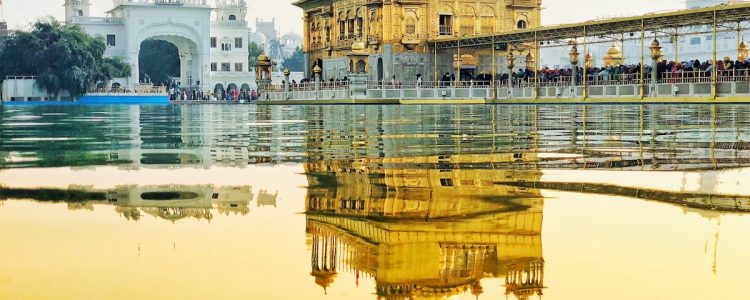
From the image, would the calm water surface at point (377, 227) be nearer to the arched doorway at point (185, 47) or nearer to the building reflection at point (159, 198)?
the building reflection at point (159, 198)

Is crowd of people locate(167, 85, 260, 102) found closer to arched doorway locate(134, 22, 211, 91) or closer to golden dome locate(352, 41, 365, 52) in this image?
arched doorway locate(134, 22, 211, 91)

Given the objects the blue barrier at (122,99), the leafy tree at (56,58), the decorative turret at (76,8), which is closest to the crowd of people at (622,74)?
the blue barrier at (122,99)

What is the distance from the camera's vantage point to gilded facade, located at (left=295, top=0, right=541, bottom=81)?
5622 cm

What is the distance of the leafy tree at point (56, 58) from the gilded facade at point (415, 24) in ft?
77.1

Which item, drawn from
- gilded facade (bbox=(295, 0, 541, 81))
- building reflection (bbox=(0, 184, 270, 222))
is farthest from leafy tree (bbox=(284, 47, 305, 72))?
building reflection (bbox=(0, 184, 270, 222))

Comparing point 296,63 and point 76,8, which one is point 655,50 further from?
point 296,63

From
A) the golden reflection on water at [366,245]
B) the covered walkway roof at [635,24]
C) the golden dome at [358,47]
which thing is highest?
the golden dome at [358,47]

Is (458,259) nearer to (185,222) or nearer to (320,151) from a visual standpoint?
(185,222)

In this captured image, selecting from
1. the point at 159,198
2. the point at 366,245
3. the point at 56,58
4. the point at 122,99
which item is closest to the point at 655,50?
the point at 159,198

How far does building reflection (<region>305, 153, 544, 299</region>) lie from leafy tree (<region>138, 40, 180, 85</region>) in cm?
10004

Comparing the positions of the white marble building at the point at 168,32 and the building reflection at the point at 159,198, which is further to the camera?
the white marble building at the point at 168,32

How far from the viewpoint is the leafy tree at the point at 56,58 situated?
74750 mm

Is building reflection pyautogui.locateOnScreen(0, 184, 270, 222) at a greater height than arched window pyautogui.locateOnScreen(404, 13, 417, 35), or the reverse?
arched window pyautogui.locateOnScreen(404, 13, 417, 35)

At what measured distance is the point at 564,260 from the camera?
362 cm
